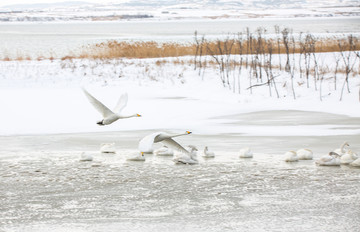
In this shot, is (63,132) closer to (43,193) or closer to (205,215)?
(43,193)

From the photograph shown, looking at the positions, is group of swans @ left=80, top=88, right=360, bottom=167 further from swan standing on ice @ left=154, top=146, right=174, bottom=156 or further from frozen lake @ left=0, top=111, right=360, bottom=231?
frozen lake @ left=0, top=111, right=360, bottom=231

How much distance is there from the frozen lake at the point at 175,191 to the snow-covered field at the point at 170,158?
0.02m

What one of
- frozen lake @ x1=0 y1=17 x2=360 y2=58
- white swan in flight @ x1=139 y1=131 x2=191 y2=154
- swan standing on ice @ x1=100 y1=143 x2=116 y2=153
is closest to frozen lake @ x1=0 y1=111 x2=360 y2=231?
swan standing on ice @ x1=100 y1=143 x2=116 y2=153

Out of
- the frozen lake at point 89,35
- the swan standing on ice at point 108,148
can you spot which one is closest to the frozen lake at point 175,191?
the swan standing on ice at point 108,148

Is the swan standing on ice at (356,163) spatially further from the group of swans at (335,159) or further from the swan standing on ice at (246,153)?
the swan standing on ice at (246,153)

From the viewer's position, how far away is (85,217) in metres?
7.38

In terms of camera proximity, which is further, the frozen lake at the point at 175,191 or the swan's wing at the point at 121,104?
the swan's wing at the point at 121,104

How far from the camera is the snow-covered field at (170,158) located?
24.3ft

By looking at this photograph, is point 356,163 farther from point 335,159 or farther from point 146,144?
point 146,144

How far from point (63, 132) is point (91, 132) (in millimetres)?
656

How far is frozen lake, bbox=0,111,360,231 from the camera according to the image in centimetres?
716

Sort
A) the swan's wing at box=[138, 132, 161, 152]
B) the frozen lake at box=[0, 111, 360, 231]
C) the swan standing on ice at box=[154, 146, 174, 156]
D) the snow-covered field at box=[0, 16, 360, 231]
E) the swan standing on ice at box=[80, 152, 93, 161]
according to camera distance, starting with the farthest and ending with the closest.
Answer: the swan standing on ice at box=[154, 146, 174, 156]
the swan standing on ice at box=[80, 152, 93, 161]
the swan's wing at box=[138, 132, 161, 152]
the snow-covered field at box=[0, 16, 360, 231]
the frozen lake at box=[0, 111, 360, 231]

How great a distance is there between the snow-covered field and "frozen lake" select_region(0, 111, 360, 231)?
0.06 feet

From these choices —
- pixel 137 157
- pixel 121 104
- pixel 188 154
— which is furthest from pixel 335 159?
pixel 121 104
